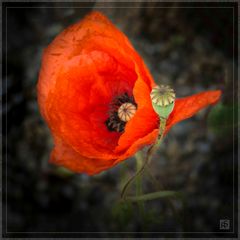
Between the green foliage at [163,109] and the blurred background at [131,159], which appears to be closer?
the green foliage at [163,109]

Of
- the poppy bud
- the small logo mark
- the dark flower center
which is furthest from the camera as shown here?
the small logo mark

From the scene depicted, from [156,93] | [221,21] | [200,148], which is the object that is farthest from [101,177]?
[156,93]

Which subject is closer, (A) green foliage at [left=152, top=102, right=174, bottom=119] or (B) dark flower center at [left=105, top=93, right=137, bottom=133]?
(A) green foliage at [left=152, top=102, right=174, bottom=119]

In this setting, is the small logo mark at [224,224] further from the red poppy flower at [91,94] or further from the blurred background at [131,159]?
the red poppy flower at [91,94]

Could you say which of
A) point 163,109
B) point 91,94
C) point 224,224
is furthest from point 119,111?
point 224,224

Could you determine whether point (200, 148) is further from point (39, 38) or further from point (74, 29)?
point (74, 29)

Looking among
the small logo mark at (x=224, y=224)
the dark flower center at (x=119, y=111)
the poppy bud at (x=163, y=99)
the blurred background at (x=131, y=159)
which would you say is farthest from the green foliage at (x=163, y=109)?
the small logo mark at (x=224, y=224)

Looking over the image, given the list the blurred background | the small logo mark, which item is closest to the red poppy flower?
the blurred background

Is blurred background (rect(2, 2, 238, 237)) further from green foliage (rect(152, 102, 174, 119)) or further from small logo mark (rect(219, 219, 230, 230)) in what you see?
green foliage (rect(152, 102, 174, 119))
